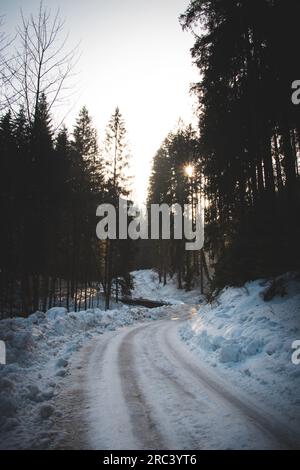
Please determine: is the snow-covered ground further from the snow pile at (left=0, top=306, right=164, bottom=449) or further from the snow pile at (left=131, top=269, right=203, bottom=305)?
the snow pile at (left=131, top=269, right=203, bottom=305)

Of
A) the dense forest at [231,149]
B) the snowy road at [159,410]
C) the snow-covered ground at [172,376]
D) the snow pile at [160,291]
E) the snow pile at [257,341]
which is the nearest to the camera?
the snowy road at [159,410]

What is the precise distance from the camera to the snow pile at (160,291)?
3566 cm

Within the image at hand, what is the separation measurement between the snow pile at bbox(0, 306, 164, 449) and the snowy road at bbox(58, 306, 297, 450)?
15.2 inches

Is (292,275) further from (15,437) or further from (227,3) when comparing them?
(227,3)

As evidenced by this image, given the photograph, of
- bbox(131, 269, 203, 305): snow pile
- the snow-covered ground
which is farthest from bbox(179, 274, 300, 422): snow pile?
bbox(131, 269, 203, 305): snow pile

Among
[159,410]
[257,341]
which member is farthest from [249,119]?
[159,410]

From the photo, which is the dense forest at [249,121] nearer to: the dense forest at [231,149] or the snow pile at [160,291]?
the dense forest at [231,149]

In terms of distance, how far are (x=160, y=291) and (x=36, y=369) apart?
35.8 meters

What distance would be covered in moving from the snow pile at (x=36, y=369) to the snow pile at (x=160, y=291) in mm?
18911

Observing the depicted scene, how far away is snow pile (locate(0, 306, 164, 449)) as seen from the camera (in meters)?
4.95

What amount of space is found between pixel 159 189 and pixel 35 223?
2623 cm

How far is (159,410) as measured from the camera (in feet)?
18.6

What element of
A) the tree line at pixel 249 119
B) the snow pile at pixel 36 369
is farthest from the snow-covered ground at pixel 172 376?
the tree line at pixel 249 119
